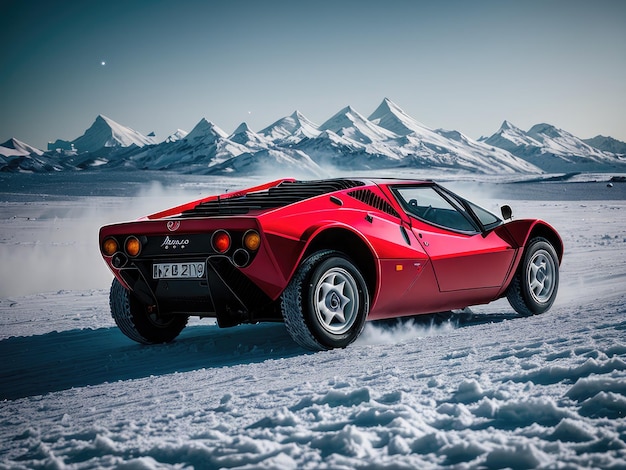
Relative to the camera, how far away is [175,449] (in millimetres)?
2693

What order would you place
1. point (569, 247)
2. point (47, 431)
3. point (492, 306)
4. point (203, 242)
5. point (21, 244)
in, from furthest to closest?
point (21, 244) → point (569, 247) → point (492, 306) → point (203, 242) → point (47, 431)

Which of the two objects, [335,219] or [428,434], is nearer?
[428,434]

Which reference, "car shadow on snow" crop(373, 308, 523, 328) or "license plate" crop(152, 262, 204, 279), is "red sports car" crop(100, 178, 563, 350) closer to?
"license plate" crop(152, 262, 204, 279)

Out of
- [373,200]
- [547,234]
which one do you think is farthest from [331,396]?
[547,234]

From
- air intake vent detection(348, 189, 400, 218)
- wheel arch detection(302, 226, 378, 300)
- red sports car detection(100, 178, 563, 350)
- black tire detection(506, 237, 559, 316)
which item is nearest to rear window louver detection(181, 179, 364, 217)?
red sports car detection(100, 178, 563, 350)

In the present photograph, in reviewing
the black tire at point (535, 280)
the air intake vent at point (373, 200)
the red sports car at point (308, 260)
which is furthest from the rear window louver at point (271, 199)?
the black tire at point (535, 280)

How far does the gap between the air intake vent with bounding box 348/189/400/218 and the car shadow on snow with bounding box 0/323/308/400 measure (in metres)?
1.15

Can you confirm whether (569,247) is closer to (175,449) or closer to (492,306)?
(492,306)

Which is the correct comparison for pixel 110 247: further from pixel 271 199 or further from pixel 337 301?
pixel 337 301

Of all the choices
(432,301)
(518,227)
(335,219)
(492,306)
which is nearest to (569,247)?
(492,306)

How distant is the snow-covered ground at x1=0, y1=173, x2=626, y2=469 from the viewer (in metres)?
2.55

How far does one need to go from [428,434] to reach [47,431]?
1719 mm

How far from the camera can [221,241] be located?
434cm

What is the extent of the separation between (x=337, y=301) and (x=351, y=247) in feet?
1.45
